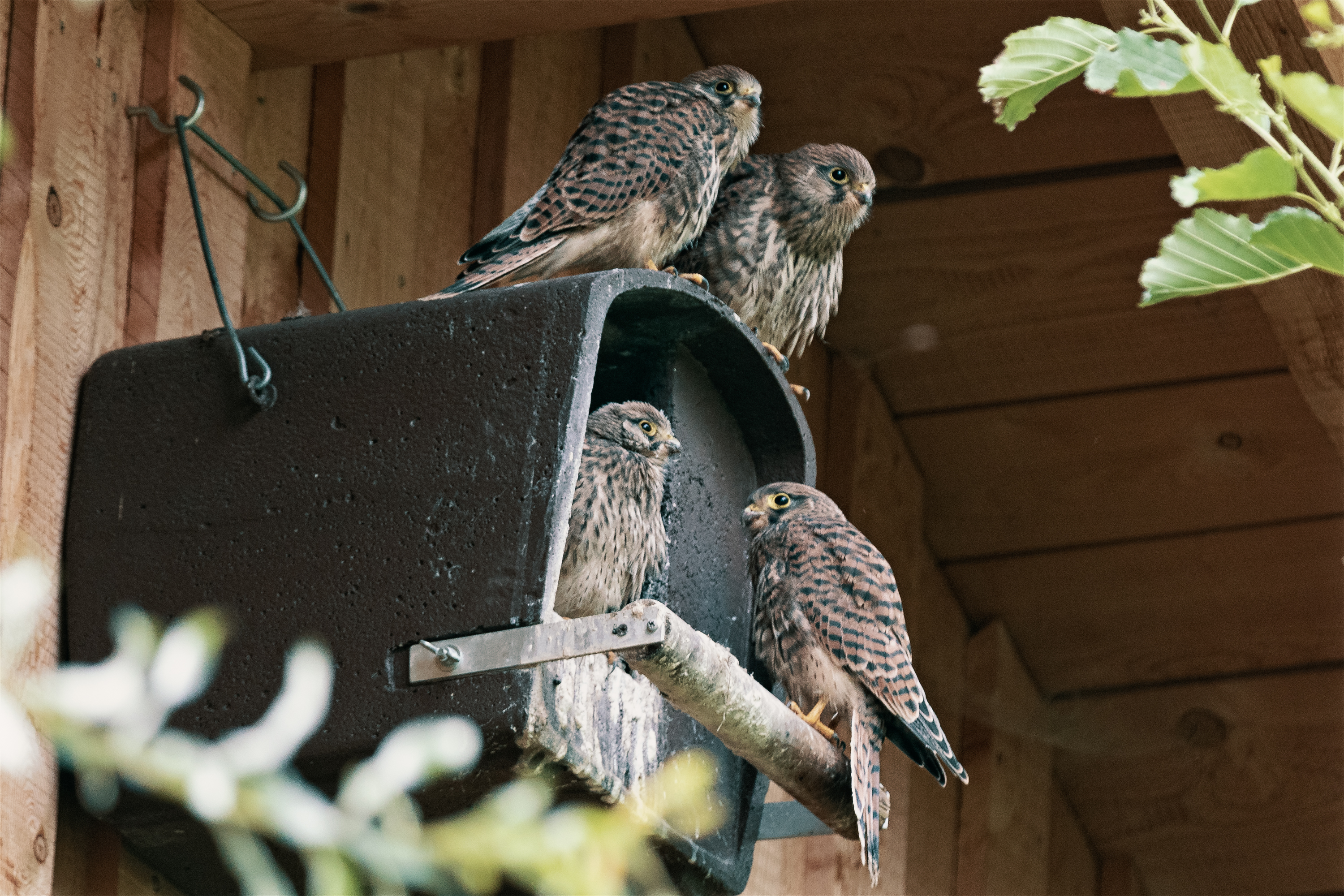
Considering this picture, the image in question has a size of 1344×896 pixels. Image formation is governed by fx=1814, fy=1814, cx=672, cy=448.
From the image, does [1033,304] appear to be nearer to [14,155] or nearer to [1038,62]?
[14,155]

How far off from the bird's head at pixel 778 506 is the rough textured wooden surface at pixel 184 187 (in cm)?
82

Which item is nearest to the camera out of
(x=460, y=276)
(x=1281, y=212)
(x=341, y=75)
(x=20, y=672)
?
(x=1281, y=212)

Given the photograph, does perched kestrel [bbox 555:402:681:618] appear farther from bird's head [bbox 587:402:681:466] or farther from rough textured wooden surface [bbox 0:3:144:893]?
rough textured wooden surface [bbox 0:3:144:893]

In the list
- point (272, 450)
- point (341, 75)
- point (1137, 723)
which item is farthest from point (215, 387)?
point (1137, 723)

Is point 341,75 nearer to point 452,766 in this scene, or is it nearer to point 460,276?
point 460,276

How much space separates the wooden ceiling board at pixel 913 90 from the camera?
11.0ft

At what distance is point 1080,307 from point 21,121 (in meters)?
2.21

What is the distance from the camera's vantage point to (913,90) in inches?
137

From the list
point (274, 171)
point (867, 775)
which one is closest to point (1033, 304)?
point (867, 775)

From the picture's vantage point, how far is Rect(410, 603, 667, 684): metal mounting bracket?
69.3 inches

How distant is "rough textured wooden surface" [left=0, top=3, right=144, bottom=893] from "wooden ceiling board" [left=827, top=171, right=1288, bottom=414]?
1774 millimetres

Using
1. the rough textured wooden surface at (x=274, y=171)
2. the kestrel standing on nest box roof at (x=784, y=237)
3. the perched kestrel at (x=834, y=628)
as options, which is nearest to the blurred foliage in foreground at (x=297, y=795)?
the perched kestrel at (x=834, y=628)

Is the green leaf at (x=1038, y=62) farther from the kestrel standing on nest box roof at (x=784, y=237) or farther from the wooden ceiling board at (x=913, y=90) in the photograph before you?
the wooden ceiling board at (x=913, y=90)

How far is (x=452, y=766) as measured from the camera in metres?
0.95
